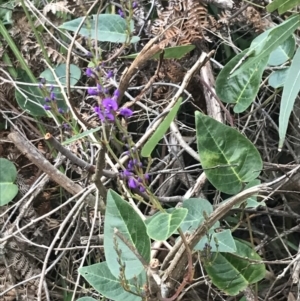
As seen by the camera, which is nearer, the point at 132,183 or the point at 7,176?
the point at 132,183

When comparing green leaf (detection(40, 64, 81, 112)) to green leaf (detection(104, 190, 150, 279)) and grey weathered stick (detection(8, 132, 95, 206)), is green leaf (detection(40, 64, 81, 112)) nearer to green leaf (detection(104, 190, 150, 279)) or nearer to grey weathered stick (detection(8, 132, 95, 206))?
grey weathered stick (detection(8, 132, 95, 206))

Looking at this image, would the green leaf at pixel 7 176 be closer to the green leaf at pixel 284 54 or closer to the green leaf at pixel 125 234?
the green leaf at pixel 125 234

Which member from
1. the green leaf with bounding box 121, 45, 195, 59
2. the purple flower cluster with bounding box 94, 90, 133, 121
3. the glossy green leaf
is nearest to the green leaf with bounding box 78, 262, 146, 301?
the glossy green leaf

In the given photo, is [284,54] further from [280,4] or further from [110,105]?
[110,105]

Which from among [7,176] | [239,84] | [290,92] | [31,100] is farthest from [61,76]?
[290,92]

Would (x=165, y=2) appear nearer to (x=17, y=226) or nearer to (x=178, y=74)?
(x=178, y=74)
